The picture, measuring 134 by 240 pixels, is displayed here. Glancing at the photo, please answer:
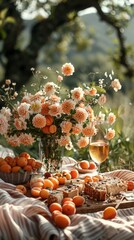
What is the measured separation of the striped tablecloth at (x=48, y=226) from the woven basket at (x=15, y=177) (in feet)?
1.68

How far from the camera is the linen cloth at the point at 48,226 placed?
1.98 metres

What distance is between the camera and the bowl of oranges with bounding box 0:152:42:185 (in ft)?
8.87

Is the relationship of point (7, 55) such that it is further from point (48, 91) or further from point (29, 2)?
point (48, 91)

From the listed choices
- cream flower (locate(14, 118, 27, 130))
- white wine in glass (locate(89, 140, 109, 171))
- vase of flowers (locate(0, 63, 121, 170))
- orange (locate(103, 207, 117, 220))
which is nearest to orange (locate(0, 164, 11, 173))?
vase of flowers (locate(0, 63, 121, 170))

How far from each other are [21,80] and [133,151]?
4.47 metres

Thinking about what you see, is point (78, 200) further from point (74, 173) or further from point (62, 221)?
point (74, 173)

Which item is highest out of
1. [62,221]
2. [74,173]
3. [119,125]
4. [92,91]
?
[92,91]

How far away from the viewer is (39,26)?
846cm

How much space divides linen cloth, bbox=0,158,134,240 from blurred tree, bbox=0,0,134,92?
5.81 metres

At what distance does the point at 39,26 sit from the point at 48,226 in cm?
676

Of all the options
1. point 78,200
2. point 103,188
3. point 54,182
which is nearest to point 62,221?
point 78,200

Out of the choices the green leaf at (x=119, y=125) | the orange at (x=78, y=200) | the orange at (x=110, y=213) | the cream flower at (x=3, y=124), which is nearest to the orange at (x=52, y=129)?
the cream flower at (x=3, y=124)

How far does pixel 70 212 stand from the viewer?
86.1 inches

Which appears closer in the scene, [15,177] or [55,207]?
[55,207]
